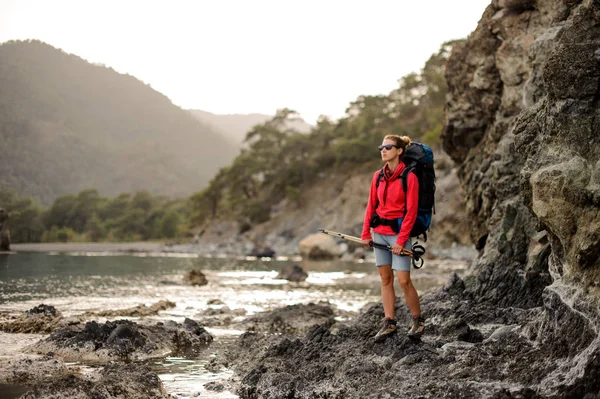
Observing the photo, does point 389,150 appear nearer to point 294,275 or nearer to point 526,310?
point 526,310

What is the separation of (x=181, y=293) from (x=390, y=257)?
1337 cm

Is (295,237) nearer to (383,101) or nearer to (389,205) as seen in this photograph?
(383,101)

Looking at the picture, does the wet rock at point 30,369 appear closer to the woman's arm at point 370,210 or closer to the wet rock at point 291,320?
the woman's arm at point 370,210

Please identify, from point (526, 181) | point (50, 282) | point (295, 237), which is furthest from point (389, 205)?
point (295, 237)

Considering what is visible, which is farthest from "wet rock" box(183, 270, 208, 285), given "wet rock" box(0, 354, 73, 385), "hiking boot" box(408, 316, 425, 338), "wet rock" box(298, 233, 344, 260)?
"wet rock" box(298, 233, 344, 260)

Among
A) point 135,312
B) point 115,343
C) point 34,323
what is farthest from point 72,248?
point 115,343

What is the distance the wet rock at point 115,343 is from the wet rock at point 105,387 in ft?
6.43

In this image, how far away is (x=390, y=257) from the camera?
7.69m

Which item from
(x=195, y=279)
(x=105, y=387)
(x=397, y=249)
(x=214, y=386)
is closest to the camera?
(x=105, y=387)

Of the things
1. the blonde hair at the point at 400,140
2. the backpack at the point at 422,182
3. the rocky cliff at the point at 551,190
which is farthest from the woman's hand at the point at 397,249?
the rocky cliff at the point at 551,190

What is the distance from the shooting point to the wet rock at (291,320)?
12602 mm

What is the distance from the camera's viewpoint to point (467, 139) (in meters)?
17.2

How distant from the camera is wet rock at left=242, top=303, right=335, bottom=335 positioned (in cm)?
1260

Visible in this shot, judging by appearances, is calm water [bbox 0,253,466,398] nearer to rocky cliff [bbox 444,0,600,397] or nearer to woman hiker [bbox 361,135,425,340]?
woman hiker [bbox 361,135,425,340]
